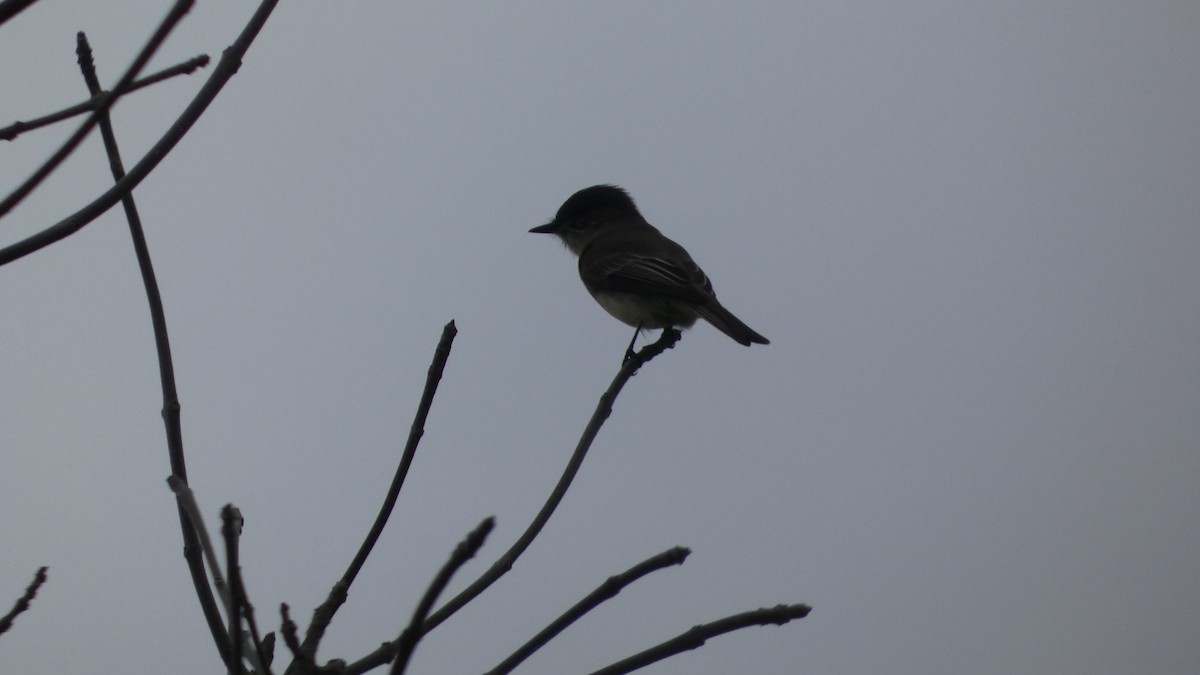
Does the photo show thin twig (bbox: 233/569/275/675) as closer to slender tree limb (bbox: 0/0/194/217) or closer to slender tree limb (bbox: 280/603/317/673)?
slender tree limb (bbox: 280/603/317/673)

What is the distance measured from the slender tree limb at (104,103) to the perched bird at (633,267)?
19.6 feet

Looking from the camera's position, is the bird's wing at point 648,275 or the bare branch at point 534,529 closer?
the bare branch at point 534,529

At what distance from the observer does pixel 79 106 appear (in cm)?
226

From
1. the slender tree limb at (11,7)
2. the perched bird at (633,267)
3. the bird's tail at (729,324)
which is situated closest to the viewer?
the slender tree limb at (11,7)

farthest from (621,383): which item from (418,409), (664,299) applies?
(664,299)

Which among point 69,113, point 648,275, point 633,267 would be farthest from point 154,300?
point 633,267

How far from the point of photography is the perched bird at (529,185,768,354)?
8.43 meters

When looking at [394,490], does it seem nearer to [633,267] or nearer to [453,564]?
[453,564]

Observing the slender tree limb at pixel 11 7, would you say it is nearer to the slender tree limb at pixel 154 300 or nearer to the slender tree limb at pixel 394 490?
the slender tree limb at pixel 154 300

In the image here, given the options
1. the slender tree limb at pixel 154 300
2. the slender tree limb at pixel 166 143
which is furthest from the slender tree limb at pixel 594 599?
the slender tree limb at pixel 166 143

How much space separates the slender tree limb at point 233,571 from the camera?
6.20 ft

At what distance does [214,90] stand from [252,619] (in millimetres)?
948

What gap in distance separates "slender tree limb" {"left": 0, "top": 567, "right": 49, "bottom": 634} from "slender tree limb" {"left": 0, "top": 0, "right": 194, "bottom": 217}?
3.85ft

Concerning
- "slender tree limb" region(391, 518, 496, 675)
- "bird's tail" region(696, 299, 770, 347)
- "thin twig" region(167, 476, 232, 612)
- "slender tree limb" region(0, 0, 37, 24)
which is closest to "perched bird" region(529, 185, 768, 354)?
"bird's tail" region(696, 299, 770, 347)
